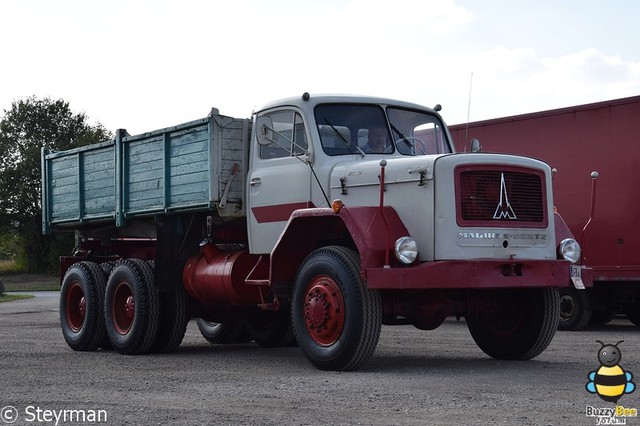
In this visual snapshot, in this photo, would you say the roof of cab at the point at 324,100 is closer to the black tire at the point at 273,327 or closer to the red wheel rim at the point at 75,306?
the black tire at the point at 273,327

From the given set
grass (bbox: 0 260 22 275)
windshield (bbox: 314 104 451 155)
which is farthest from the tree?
windshield (bbox: 314 104 451 155)

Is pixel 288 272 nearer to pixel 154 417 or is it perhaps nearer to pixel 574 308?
pixel 154 417

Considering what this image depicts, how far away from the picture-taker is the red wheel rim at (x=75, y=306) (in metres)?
13.8

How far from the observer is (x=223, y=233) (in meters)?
12.1

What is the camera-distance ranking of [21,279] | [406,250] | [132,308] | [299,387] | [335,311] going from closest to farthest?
1. [299,387]
2. [406,250]
3. [335,311]
4. [132,308]
5. [21,279]

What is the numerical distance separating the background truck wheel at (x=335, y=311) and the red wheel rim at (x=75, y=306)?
485cm

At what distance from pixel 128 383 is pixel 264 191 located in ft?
9.36

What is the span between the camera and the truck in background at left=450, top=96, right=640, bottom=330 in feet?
50.5

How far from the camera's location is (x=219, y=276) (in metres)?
11.6

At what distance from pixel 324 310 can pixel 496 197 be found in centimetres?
192

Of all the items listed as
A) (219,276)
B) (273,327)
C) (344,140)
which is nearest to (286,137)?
(344,140)

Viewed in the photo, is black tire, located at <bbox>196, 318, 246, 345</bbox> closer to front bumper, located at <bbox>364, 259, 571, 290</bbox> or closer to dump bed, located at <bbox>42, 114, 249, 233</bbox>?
dump bed, located at <bbox>42, 114, 249, 233</bbox>

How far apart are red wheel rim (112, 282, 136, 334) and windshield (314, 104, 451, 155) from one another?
3704 mm

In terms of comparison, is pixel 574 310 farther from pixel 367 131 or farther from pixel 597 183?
pixel 367 131
